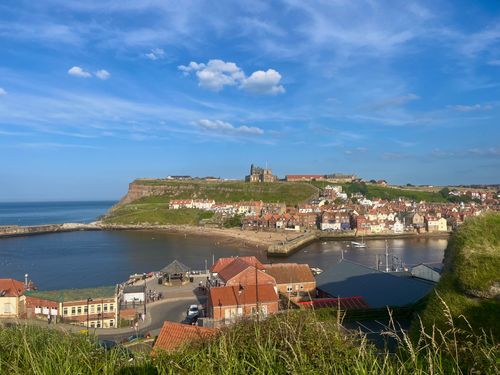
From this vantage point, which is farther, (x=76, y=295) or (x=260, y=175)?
(x=260, y=175)

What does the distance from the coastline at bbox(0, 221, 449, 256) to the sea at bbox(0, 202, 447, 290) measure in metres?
1.69

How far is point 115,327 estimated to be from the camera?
2020 centimetres

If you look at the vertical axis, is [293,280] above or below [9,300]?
above

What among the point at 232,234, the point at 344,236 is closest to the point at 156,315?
the point at 232,234

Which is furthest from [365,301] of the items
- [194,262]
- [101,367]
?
[194,262]

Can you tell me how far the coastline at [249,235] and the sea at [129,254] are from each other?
1.69 m

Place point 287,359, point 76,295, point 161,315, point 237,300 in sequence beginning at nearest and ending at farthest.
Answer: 1. point 287,359
2. point 237,300
3. point 76,295
4. point 161,315

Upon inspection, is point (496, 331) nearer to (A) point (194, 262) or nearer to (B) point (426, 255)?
(A) point (194, 262)

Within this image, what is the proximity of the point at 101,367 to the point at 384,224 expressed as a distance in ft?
225

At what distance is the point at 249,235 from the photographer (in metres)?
63.7

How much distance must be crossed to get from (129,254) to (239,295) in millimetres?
31197

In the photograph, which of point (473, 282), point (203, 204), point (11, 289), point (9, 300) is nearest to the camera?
point (473, 282)

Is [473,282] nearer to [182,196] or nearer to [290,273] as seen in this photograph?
[290,273]

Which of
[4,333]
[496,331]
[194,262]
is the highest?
[4,333]
